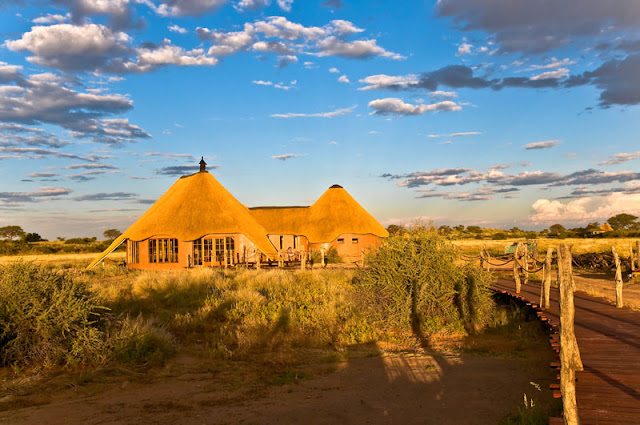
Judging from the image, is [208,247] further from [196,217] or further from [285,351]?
[285,351]

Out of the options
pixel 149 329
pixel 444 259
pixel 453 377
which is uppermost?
pixel 444 259

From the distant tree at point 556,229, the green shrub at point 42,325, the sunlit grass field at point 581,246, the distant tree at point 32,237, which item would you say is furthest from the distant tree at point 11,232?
the distant tree at point 556,229

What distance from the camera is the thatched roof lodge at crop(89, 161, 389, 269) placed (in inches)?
1053

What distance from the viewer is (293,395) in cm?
823

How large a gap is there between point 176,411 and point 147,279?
1167cm

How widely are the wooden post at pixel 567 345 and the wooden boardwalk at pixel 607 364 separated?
18cm

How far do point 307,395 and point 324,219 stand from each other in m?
26.8

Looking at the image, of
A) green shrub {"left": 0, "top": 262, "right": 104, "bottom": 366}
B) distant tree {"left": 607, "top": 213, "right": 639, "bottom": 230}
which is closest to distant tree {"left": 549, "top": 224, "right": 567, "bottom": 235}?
distant tree {"left": 607, "top": 213, "right": 639, "bottom": 230}

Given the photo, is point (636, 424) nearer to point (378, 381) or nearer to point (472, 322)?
point (378, 381)

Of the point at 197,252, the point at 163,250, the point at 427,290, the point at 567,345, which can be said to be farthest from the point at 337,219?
the point at 567,345

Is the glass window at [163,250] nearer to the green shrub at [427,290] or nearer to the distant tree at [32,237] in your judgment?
the green shrub at [427,290]

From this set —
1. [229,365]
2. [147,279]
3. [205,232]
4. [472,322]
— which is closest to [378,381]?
[229,365]

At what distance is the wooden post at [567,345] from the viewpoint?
5734 millimetres

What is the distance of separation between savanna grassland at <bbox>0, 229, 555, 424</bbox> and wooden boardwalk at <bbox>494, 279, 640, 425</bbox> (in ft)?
2.29
